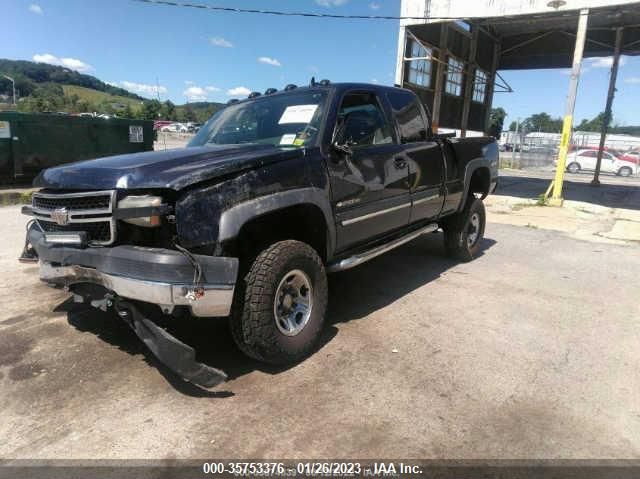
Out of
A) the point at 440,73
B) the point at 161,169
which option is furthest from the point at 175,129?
the point at 161,169

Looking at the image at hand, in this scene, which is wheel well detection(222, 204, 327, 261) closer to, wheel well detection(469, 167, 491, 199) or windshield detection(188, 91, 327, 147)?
windshield detection(188, 91, 327, 147)

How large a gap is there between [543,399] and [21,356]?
3.51m

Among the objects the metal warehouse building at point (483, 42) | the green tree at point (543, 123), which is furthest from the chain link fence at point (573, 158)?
the green tree at point (543, 123)

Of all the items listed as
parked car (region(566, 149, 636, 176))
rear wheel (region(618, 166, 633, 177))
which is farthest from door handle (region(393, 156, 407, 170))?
rear wheel (region(618, 166, 633, 177))

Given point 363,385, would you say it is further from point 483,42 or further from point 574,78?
point 483,42

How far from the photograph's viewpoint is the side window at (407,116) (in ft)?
14.4

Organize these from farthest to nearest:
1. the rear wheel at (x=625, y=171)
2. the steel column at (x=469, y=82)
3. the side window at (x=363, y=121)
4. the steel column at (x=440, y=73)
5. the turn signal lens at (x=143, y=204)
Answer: the rear wheel at (x=625, y=171)
the steel column at (x=469, y=82)
the steel column at (x=440, y=73)
the side window at (x=363, y=121)
the turn signal lens at (x=143, y=204)

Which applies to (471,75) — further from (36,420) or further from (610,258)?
(36,420)

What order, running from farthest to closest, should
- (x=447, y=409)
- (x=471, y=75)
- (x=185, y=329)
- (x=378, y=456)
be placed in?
(x=471, y=75) → (x=185, y=329) → (x=447, y=409) → (x=378, y=456)

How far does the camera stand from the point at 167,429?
2.46 m

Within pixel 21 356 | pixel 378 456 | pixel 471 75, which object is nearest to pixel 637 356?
pixel 378 456

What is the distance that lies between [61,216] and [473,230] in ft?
15.8

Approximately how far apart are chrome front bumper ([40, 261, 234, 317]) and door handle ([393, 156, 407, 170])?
2.15 m

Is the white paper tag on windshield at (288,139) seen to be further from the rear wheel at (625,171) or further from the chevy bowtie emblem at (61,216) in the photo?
the rear wheel at (625,171)
